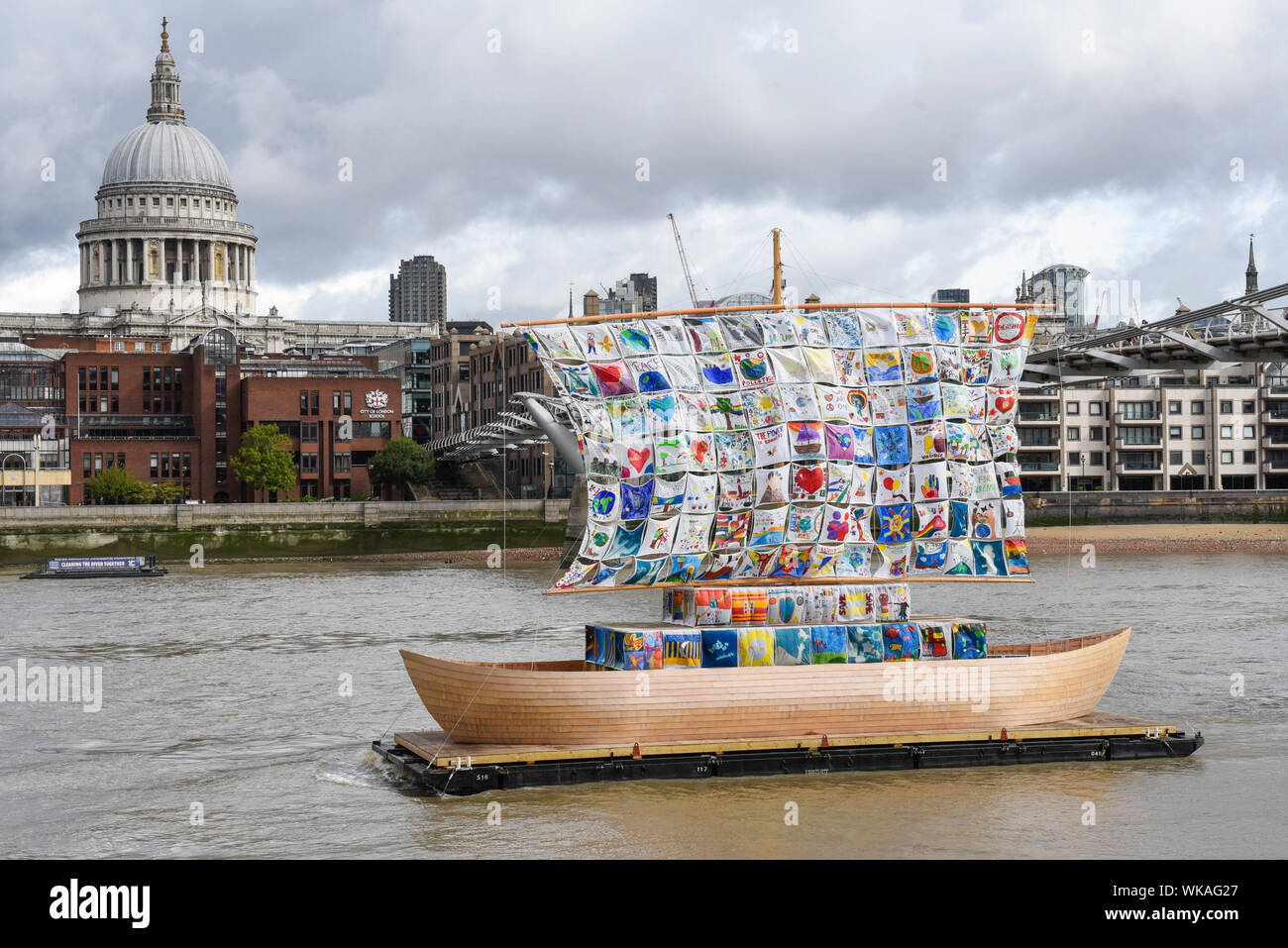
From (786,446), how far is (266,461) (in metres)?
85.4

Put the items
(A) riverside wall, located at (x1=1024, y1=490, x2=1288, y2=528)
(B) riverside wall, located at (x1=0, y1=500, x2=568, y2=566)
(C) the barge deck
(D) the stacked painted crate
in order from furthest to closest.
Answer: (A) riverside wall, located at (x1=1024, y1=490, x2=1288, y2=528) → (B) riverside wall, located at (x1=0, y1=500, x2=568, y2=566) → (D) the stacked painted crate → (C) the barge deck

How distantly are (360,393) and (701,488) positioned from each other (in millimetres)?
93402

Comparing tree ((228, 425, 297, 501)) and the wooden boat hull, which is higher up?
tree ((228, 425, 297, 501))

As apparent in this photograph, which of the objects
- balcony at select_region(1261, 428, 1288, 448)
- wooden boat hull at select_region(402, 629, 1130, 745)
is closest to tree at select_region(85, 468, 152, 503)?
Answer: balcony at select_region(1261, 428, 1288, 448)

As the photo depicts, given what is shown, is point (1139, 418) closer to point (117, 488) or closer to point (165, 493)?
point (165, 493)

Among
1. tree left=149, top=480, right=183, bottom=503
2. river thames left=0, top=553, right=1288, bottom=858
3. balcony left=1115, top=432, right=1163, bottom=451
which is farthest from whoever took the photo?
balcony left=1115, top=432, right=1163, bottom=451

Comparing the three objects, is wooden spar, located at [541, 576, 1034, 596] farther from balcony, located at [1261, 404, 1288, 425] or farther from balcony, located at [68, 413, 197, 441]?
balcony, located at [68, 413, 197, 441]

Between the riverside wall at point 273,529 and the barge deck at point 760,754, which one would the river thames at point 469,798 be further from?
the riverside wall at point 273,529

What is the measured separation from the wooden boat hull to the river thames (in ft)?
2.78

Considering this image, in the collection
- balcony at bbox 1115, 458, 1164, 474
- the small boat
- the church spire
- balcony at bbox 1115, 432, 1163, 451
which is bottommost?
the small boat

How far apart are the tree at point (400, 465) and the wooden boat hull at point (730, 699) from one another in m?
88.2

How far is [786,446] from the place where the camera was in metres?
29.8

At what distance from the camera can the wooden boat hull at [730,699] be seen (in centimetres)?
2450

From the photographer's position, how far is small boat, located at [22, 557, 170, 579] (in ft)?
267
